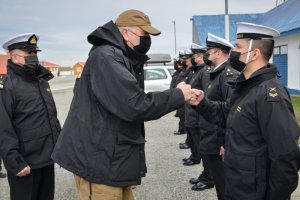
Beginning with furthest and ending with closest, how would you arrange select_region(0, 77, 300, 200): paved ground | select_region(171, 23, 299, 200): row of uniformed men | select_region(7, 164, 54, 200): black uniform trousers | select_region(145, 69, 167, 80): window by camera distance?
select_region(145, 69, 167, 80): window
select_region(0, 77, 300, 200): paved ground
select_region(7, 164, 54, 200): black uniform trousers
select_region(171, 23, 299, 200): row of uniformed men

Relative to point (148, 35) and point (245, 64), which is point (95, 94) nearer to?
point (148, 35)

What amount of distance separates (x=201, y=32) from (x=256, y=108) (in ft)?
93.7

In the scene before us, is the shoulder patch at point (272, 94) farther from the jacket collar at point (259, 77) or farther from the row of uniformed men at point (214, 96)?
the row of uniformed men at point (214, 96)

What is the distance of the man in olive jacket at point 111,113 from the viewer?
2.46 m

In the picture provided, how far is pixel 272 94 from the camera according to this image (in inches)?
101

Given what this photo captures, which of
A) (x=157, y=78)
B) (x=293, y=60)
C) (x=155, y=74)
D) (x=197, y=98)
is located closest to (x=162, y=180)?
(x=197, y=98)

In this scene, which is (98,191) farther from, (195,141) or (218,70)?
(195,141)

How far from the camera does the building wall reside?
16.9m

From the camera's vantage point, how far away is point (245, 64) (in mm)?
2967

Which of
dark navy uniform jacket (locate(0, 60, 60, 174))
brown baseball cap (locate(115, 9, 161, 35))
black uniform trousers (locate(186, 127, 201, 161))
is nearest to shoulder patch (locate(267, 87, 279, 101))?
brown baseball cap (locate(115, 9, 161, 35))

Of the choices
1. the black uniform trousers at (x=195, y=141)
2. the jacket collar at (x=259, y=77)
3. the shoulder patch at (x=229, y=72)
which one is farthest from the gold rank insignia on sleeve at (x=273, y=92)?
the black uniform trousers at (x=195, y=141)

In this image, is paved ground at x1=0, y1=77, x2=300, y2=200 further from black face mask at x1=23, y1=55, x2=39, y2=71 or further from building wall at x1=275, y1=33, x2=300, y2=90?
building wall at x1=275, y1=33, x2=300, y2=90

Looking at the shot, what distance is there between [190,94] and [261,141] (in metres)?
0.60

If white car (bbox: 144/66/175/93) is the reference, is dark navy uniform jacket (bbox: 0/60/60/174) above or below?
above
